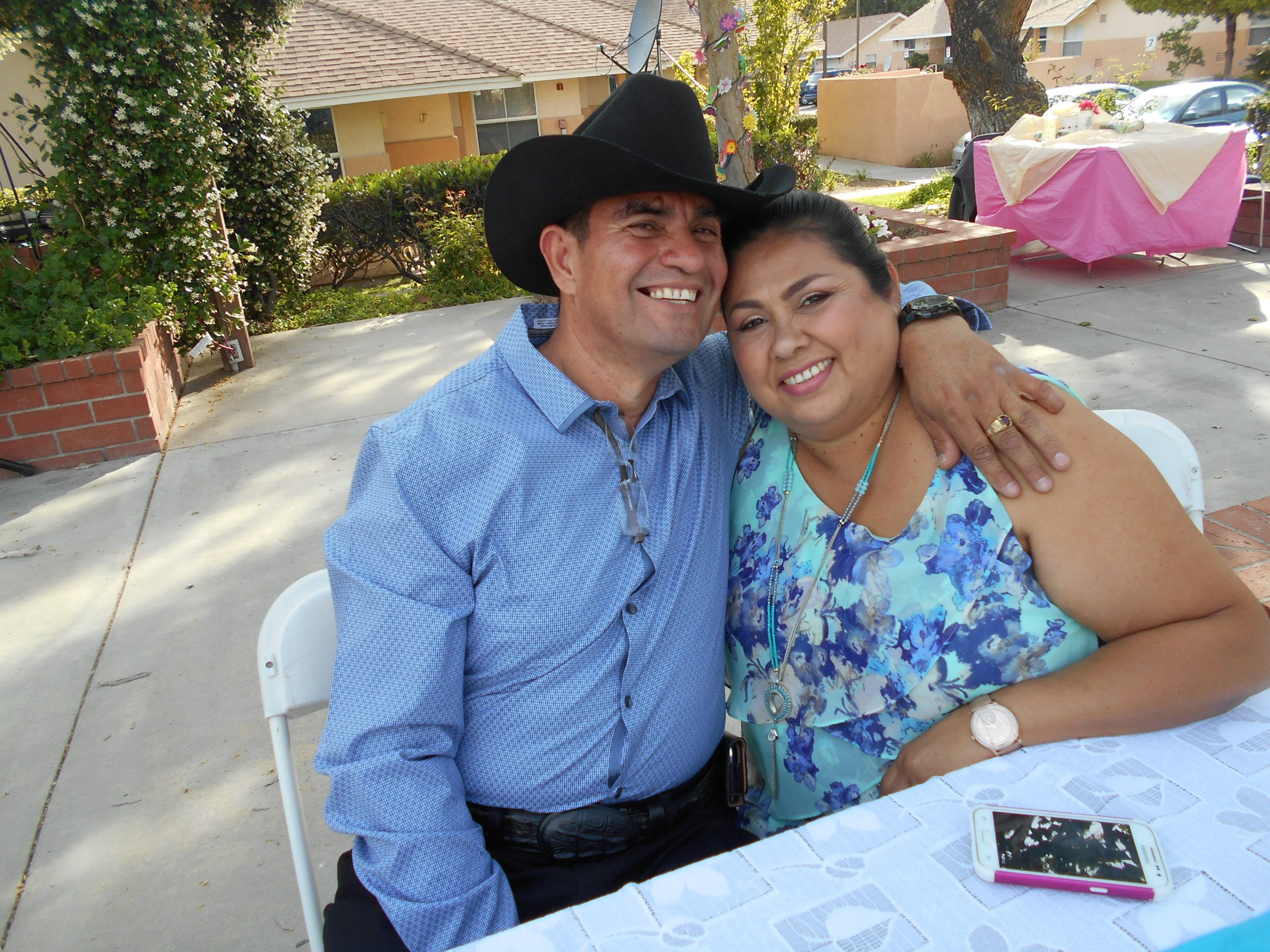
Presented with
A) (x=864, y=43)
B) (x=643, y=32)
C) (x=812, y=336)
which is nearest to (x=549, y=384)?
(x=812, y=336)

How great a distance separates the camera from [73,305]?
17.6 feet

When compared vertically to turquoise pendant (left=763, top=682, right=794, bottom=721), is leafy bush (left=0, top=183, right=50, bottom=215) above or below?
above

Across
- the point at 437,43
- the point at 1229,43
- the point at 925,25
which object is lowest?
the point at 1229,43

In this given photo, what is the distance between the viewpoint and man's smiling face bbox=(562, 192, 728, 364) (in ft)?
5.81

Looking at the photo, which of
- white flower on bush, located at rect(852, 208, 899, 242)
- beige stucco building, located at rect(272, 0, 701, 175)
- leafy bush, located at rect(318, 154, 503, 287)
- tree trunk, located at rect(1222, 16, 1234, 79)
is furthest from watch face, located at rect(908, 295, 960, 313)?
tree trunk, located at rect(1222, 16, 1234, 79)

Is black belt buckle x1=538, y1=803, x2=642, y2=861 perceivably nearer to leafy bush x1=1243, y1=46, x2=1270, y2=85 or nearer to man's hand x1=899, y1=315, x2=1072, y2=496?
man's hand x1=899, y1=315, x2=1072, y2=496

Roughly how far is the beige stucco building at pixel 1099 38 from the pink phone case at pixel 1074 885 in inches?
1282

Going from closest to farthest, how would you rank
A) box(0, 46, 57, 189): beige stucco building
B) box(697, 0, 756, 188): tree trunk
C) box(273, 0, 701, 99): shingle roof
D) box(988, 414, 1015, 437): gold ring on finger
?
box(988, 414, 1015, 437): gold ring on finger → box(697, 0, 756, 188): tree trunk → box(0, 46, 57, 189): beige stucco building → box(273, 0, 701, 99): shingle roof

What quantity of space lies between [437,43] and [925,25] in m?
41.9

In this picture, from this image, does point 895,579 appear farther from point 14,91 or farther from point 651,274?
point 14,91

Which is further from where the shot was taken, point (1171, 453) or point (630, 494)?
point (1171, 453)

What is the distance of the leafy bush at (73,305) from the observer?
5.15m

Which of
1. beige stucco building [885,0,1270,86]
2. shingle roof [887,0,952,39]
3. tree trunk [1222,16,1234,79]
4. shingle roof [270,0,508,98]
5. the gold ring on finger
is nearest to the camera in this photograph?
the gold ring on finger
